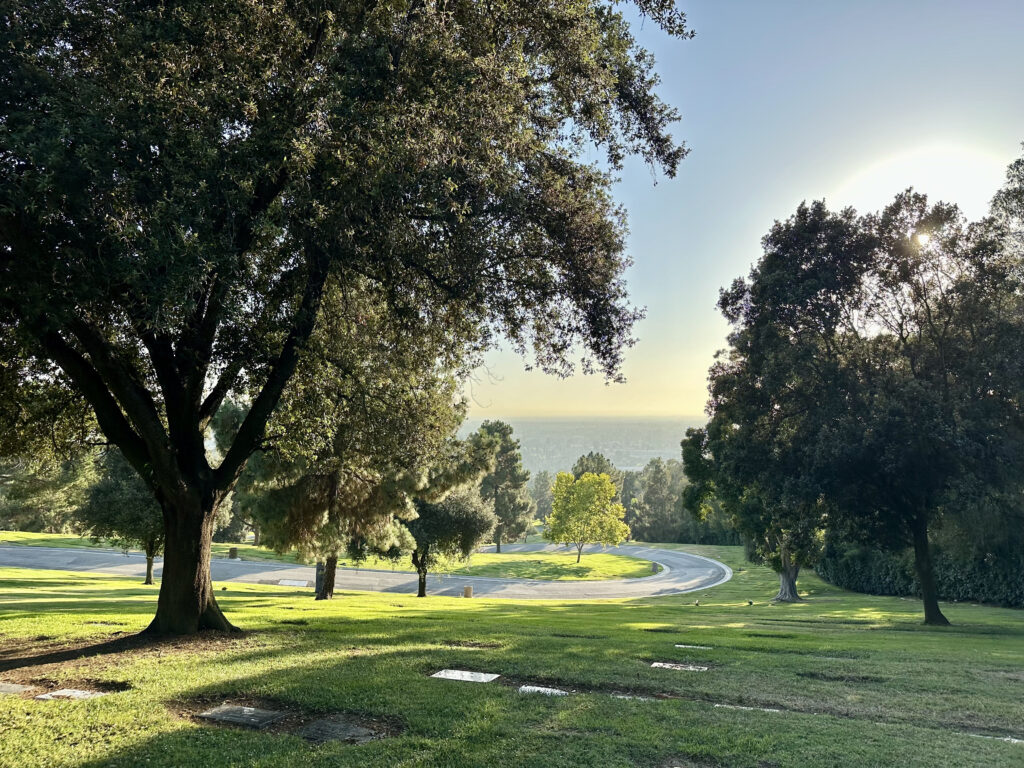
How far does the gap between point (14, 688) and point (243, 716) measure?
3.23 meters

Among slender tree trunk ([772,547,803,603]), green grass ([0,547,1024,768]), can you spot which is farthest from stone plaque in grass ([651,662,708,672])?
slender tree trunk ([772,547,803,603])

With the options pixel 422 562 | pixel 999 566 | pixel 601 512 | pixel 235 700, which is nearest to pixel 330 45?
pixel 235 700

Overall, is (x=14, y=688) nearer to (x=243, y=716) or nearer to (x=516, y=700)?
(x=243, y=716)

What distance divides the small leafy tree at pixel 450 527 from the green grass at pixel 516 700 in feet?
59.8

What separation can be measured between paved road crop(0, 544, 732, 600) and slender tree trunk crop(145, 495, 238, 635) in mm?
31529

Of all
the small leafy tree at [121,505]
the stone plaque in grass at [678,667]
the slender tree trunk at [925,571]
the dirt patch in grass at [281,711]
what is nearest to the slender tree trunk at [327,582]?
the small leafy tree at [121,505]

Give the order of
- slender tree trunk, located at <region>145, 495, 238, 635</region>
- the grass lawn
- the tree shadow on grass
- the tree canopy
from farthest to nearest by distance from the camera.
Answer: the grass lawn < the tree canopy < slender tree trunk, located at <region>145, 495, 238, 635</region> < the tree shadow on grass

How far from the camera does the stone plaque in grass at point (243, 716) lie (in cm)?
567

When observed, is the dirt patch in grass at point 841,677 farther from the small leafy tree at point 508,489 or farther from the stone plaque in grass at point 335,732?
the small leafy tree at point 508,489

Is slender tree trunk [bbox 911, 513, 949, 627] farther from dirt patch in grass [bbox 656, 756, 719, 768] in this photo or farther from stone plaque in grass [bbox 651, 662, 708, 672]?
dirt patch in grass [bbox 656, 756, 719, 768]

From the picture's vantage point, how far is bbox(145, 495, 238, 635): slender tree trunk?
10.3m

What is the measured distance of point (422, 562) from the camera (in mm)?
32688

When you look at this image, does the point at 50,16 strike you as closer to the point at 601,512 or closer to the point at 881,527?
the point at 881,527

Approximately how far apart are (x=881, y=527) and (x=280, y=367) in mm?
19908
